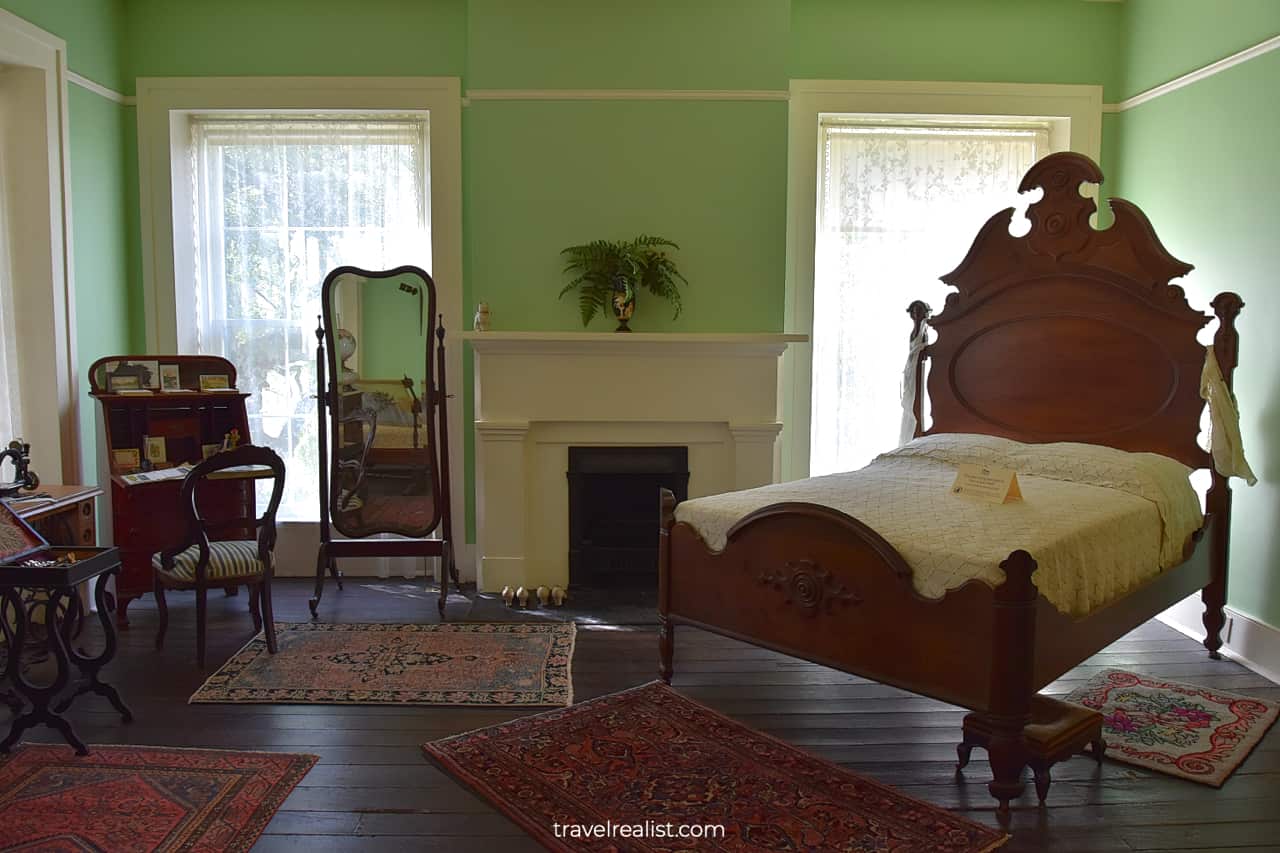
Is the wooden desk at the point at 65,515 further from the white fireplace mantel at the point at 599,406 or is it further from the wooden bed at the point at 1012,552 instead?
the wooden bed at the point at 1012,552

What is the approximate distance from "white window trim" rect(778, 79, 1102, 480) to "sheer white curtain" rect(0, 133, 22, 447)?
12.7 ft

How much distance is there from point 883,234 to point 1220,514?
2250 millimetres

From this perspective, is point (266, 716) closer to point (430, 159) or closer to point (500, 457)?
point (500, 457)

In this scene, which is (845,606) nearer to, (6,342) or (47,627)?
(47,627)

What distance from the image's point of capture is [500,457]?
4953 mm

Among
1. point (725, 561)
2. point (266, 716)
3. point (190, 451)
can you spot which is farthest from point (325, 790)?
point (190, 451)

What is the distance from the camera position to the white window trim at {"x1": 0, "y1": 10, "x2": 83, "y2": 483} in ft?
14.5

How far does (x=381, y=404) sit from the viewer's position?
472 cm

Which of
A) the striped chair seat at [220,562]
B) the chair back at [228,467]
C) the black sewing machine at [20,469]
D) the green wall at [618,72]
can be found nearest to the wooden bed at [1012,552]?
the green wall at [618,72]

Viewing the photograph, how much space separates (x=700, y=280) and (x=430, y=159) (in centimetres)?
164

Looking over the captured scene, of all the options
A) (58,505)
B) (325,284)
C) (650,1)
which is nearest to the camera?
(58,505)

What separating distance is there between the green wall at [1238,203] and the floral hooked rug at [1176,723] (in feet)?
2.20

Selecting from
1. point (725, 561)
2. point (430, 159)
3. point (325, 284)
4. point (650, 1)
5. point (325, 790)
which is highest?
point (650, 1)

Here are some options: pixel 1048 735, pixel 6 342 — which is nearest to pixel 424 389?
pixel 6 342
